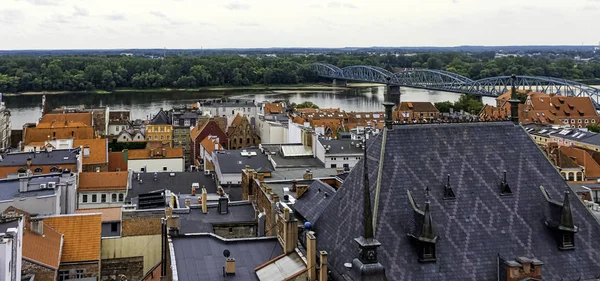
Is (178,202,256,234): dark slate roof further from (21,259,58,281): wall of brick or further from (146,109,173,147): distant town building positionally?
(146,109,173,147): distant town building

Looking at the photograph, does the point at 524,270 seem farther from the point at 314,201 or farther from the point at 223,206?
the point at 223,206

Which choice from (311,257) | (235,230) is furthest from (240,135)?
(311,257)

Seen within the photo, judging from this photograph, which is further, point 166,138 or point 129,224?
point 166,138

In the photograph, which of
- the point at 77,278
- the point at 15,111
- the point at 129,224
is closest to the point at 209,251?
the point at 77,278

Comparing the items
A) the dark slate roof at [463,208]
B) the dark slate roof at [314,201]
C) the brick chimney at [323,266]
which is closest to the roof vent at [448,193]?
the dark slate roof at [463,208]

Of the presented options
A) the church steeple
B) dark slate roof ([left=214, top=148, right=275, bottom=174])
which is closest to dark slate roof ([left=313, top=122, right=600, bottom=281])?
the church steeple

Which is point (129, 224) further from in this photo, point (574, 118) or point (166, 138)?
point (574, 118)
